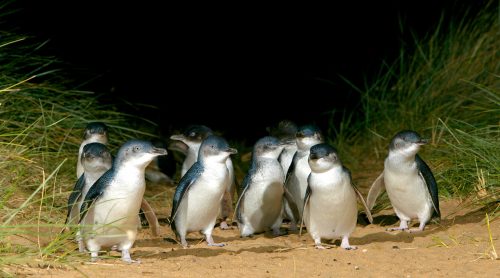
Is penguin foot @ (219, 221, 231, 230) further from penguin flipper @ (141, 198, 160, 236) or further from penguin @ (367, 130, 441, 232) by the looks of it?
penguin flipper @ (141, 198, 160, 236)

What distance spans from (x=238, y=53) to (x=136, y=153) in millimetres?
8562

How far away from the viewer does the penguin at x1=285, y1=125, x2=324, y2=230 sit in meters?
8.03

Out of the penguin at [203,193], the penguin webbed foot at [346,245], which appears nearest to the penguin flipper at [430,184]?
the penguin webbed foot at [346,245]

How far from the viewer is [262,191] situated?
312 inches

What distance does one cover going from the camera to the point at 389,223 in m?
8.35

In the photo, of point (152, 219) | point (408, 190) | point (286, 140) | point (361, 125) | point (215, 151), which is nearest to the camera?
point (152, 219)

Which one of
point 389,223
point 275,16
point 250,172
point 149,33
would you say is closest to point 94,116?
point 250,172

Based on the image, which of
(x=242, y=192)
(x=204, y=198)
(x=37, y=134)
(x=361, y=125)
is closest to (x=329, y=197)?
(x=204, y=198)

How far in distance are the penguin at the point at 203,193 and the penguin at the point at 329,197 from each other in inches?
25.8

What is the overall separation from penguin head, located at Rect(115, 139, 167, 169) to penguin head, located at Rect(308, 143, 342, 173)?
1.14 m

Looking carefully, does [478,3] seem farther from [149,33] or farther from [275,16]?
[149,33]

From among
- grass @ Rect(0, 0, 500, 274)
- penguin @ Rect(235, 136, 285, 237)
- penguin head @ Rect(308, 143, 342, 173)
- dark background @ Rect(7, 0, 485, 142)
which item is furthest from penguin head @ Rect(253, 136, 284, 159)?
dark background @ Rect(7, 0, 485, 142)

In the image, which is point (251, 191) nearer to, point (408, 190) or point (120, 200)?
point (408, 190)

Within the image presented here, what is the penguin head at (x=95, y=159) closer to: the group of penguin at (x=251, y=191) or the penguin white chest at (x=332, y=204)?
the group of penguin at (x=251, y=191)
